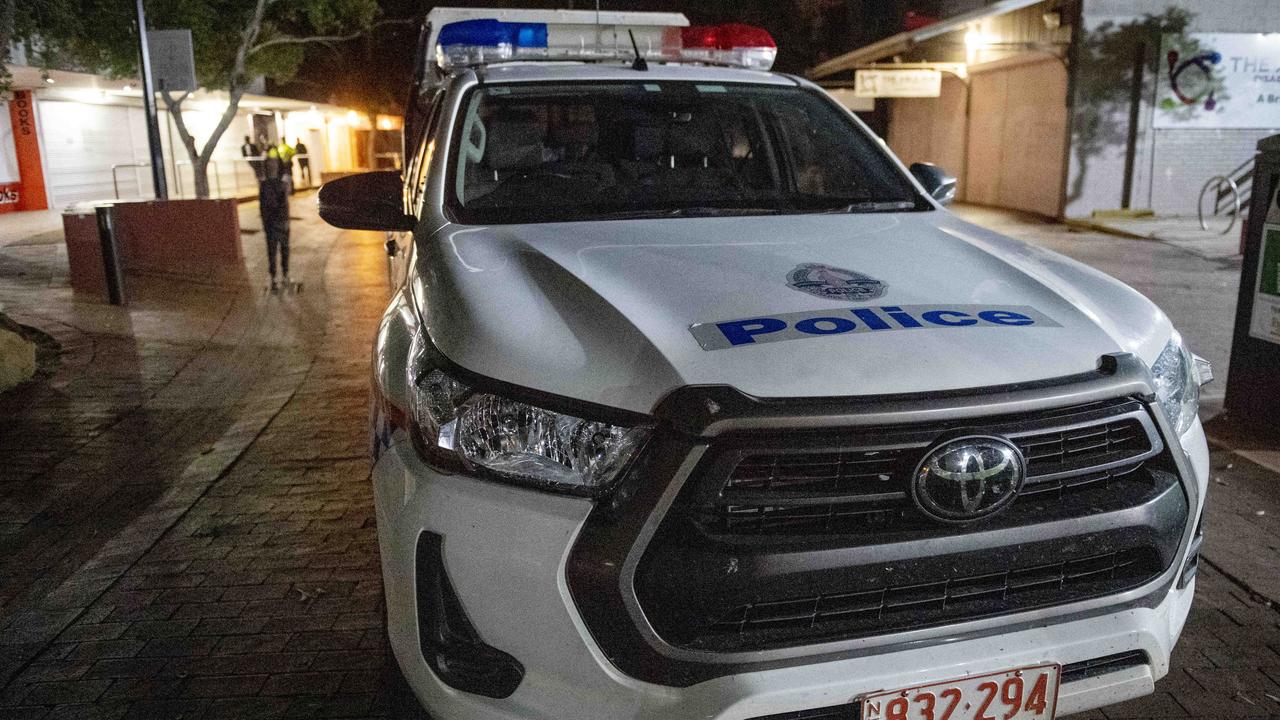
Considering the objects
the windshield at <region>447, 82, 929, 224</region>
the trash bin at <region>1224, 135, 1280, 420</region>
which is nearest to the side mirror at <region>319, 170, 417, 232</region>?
the windshield at <region>447, 82, 929, 224</region>

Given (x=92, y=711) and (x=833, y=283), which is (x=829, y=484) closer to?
(x=833, y=283)

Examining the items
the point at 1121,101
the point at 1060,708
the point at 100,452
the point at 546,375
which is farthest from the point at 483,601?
the point at 1121,101

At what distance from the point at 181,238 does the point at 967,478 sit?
1305 centimetres

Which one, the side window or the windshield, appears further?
the side window

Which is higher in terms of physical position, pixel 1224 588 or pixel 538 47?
pixel 538 47

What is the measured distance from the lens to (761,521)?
1930mm

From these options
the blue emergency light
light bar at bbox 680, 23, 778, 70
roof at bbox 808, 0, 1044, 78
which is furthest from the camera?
roof at bbox 808, 0, 1044, 78

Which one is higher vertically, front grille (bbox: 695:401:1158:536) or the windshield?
the windshield

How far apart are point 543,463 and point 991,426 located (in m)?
0.87

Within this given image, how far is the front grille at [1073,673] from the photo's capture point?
1.95 meters

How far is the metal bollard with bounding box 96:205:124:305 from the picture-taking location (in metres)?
9.66

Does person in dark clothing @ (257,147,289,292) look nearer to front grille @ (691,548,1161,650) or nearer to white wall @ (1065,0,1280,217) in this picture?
front grille @ (691,548,1161,650)

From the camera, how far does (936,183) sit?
3.85m

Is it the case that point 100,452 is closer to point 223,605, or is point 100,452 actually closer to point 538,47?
point 223,605
